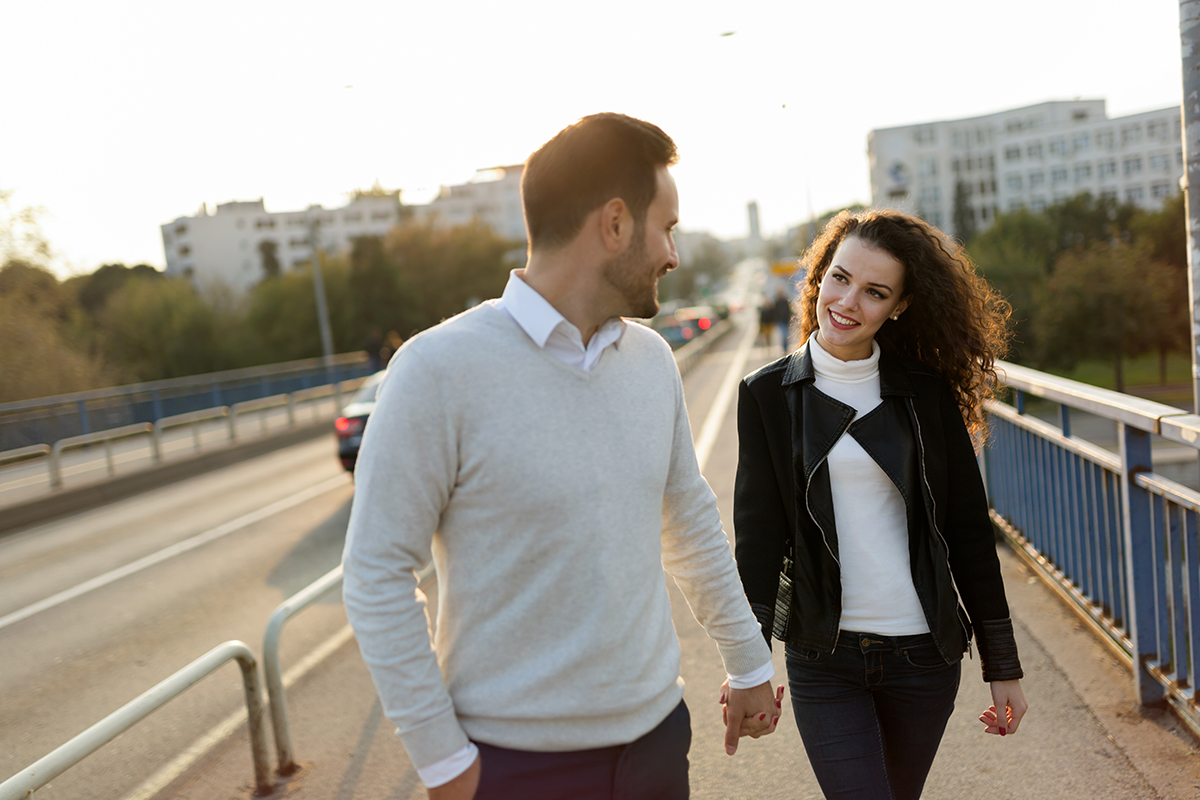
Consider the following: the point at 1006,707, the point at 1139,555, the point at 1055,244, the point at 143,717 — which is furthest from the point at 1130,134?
the point at 143,717

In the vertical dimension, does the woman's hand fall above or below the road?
above

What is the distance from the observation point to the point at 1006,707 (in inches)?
98.7

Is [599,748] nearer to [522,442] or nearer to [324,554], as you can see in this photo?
[522,442]

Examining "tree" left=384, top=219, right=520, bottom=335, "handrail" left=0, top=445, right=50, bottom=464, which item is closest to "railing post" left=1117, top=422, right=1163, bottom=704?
"handrail" left=0, top=445, right=50, bottom=464

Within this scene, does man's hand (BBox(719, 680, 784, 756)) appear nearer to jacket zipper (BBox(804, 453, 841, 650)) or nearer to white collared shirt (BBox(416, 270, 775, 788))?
jacket zipper (BBox(804, 453, 841, 650))

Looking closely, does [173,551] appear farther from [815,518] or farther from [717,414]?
[717,414]

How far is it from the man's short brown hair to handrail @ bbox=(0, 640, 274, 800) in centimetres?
205

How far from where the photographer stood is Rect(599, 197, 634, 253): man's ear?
70.6 inches

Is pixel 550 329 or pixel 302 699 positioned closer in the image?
pixel 550 329

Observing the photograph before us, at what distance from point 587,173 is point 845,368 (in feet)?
3.72

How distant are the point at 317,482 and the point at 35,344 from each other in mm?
19208

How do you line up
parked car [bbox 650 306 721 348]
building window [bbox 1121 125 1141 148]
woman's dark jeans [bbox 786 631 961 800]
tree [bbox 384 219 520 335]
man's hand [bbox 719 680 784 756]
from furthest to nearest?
building window [bbox 1121 125 1141 148] → tree [bbox 384 219 520 335] → parked car [bbox 650 306 721 348] → woman's dark jeans [bbox 786 631 961 800] → man's hand [bbox 719 680 784 756]

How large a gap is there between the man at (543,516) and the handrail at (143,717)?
1.55 metres

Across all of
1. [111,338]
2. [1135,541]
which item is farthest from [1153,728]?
[111,338]
